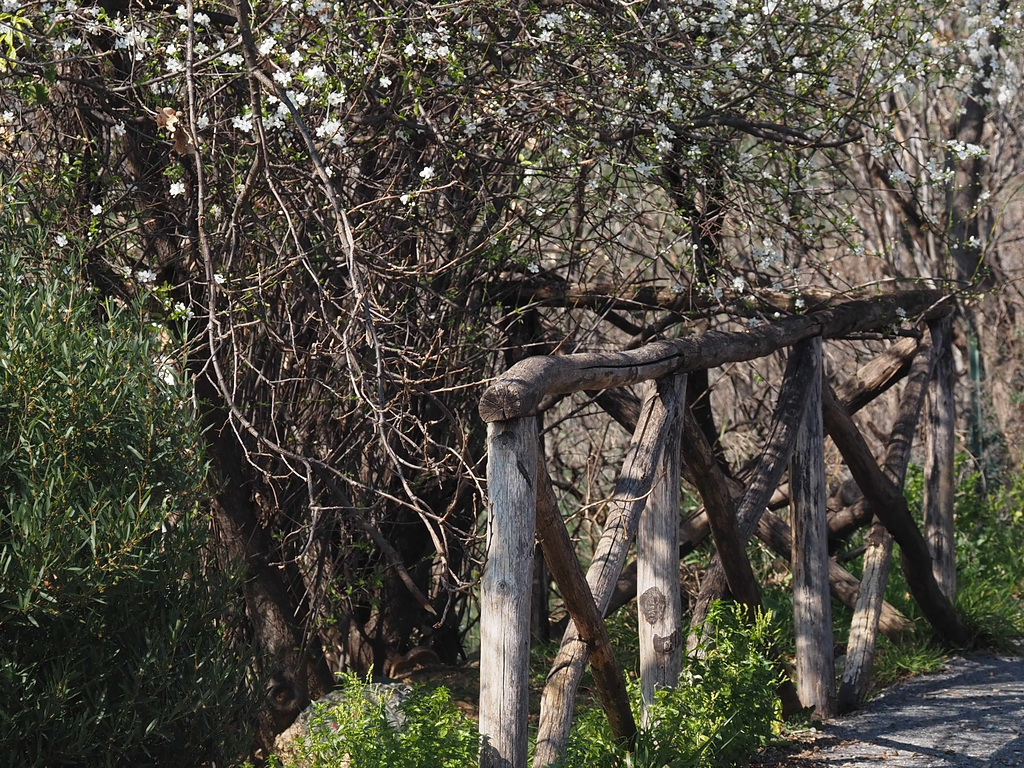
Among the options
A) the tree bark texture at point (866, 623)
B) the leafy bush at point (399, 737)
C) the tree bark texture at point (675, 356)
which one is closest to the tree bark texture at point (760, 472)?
the tree bark texture at point (675, 356)

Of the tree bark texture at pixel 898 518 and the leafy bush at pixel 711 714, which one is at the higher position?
the tree bark texture at pixel 898 518

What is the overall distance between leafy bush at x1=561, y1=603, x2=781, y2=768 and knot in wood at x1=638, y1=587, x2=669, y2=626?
0.22 metres

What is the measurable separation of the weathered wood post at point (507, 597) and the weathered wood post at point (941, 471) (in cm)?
417

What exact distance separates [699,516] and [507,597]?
313cm

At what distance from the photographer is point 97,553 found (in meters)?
3.06

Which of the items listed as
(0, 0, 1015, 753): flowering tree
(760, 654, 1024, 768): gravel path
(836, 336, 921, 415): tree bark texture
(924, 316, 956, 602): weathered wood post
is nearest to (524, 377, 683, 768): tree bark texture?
(0, 0, 1015, 753): flowering tree

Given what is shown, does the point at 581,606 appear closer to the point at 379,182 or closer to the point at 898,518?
the point at 379,182

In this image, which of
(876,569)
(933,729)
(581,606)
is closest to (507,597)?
(581,606)

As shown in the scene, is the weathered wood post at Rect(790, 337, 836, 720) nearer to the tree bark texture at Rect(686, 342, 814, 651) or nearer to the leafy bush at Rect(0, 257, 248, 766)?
the tree bark texture at Rect(686, 342, 814, 651)

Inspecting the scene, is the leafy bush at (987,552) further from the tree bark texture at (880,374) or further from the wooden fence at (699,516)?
the tree bark texture at (880,374)


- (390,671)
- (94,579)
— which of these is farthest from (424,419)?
(94,579)

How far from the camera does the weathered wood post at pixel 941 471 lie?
20.3 ft

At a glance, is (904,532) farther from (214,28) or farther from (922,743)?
(214,28)

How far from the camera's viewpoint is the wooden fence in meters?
2.68
